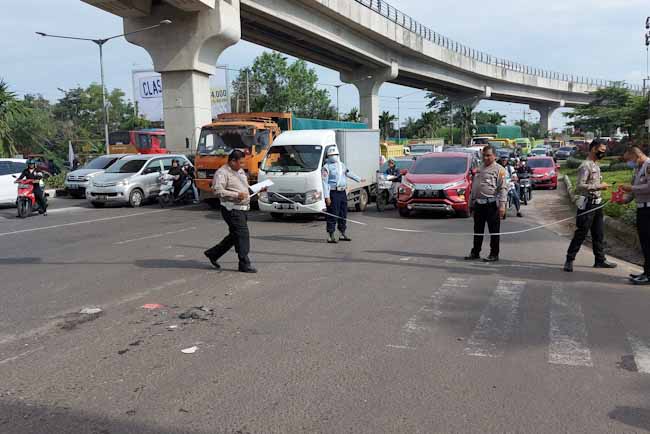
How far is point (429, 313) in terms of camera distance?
6.34 m

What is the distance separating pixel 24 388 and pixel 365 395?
2.53 metres

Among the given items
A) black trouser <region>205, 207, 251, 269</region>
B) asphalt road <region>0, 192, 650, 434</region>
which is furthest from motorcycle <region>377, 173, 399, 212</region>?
black trouser <region>205, 207, 251, 269</region>

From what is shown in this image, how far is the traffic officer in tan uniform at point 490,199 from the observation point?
9312mm

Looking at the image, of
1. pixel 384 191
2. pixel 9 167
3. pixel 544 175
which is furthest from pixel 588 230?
pixel 544 175

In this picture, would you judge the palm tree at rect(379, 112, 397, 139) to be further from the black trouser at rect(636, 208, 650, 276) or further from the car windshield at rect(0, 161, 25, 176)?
the black trouser at rect(636, 208, 650, 276)

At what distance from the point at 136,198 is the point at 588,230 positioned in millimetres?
14849

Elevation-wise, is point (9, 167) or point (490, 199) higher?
point (9, 167)

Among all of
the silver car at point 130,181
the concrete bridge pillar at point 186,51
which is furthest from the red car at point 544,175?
the silver car at point 130,181

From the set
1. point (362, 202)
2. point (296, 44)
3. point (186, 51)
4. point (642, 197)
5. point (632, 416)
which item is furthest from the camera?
point (296, 44)

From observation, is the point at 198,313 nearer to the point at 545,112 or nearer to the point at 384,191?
the point at 384,191

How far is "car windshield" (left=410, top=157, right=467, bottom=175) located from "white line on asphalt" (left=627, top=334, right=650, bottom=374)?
1065 cm

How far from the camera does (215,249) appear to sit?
28.2 ft

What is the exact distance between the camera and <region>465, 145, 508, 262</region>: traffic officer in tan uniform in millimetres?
9312

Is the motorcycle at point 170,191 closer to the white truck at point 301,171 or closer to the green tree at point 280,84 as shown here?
the white truck at point 301,171
